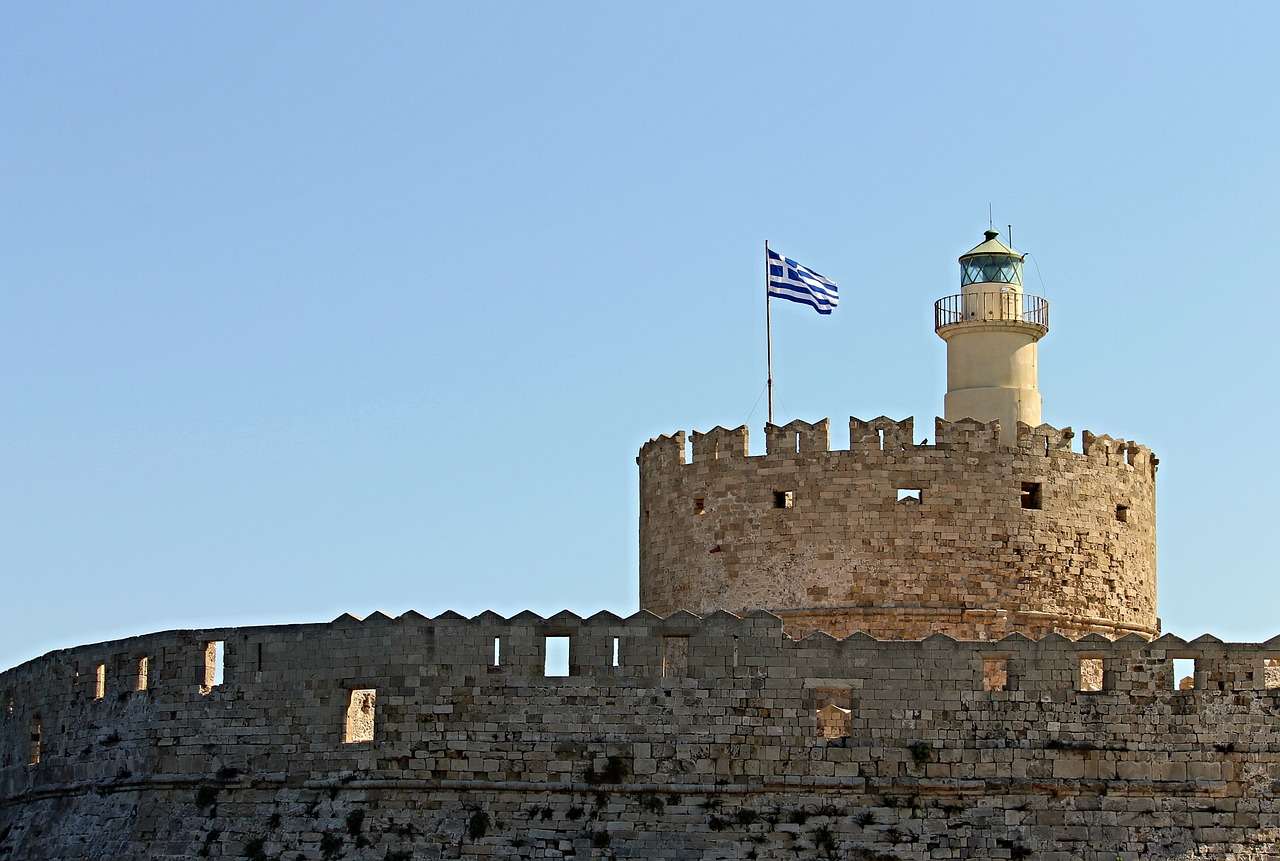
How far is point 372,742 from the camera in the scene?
92.0ft

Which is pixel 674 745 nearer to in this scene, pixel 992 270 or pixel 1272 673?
pixel 1272 673

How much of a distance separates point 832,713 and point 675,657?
172 centimetres

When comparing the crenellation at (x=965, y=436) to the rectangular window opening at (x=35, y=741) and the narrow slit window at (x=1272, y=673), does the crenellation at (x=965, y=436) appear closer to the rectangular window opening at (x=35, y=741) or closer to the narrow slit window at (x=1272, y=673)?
the narrow slit window at (x=1272, y=673)

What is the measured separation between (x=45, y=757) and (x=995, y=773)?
35.8 ft

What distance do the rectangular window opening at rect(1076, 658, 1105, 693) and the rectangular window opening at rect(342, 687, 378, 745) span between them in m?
7.32

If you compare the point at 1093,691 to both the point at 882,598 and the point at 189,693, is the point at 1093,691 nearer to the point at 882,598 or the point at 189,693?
the point at 882,598

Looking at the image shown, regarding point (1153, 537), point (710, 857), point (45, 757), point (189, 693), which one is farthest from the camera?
point (1153, 537)

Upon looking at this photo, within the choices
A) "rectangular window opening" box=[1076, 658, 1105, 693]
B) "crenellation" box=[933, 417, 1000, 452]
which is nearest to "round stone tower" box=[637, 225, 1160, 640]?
"crenellation" box=[933, 417, 1000, 452]

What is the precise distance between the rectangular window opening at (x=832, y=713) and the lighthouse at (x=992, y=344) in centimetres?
647

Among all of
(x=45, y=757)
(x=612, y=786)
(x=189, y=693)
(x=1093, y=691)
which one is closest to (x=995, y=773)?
(x=1093, y=691)

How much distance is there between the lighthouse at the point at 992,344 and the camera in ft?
113

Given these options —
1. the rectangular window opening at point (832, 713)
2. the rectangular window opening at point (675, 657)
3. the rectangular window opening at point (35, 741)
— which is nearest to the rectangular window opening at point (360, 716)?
the rectangular window opening at point (675, 657)

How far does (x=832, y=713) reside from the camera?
28375mm

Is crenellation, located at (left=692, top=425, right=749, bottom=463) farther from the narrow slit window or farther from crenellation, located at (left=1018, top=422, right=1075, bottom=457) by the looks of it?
the narrow slit window
